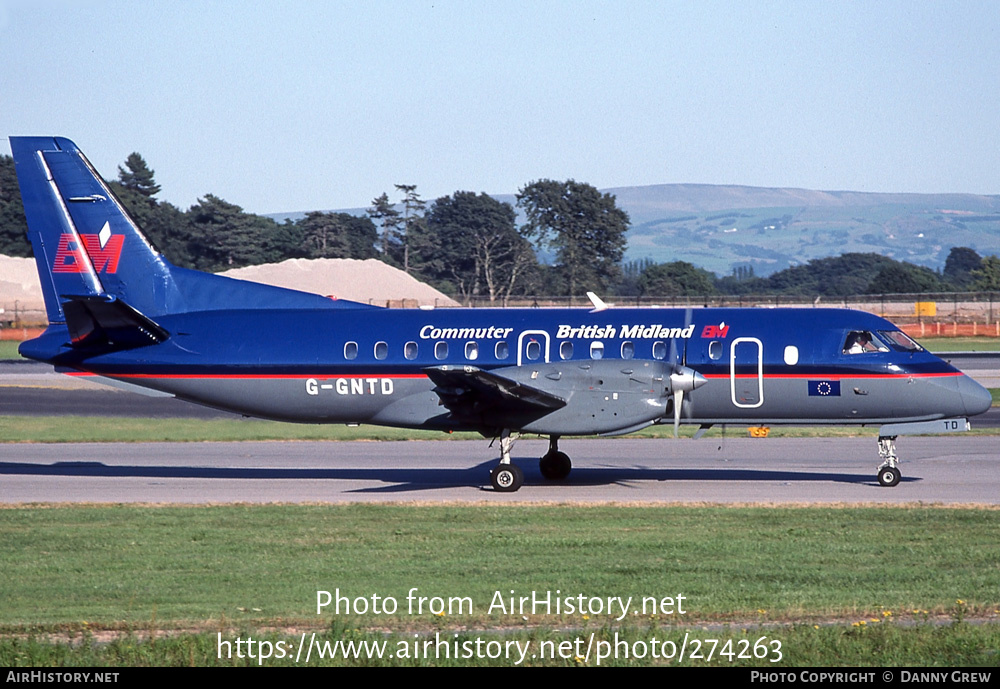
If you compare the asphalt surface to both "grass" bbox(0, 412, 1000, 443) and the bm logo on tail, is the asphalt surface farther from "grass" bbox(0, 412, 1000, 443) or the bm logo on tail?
the bm logo on tail

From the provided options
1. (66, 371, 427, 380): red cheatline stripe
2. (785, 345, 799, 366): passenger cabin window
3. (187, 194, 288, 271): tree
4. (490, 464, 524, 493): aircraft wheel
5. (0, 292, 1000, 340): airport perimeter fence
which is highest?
(187, 194, 288, 271): tree

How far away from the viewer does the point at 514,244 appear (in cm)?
11919

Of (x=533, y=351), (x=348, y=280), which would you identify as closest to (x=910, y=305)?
(x=348, y=280)

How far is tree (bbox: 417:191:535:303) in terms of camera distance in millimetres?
Result: 112938

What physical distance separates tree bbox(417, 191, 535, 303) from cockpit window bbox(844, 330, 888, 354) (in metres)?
83.6

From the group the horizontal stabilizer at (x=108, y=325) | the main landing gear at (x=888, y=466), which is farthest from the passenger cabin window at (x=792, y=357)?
the horizontal stabilizer at (x=108, y=325)

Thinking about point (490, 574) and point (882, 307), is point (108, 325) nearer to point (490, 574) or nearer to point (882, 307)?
point (490, 574)

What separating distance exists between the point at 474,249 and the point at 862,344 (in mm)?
101410

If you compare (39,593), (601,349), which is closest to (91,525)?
(39,593)

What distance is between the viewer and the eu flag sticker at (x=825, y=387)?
19.5 m

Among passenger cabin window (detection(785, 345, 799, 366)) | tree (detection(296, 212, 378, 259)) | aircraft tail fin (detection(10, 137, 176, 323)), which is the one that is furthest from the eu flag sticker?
tree (detection(296, 212, 378, 259))

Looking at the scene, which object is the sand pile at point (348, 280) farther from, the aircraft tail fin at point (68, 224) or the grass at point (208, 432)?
the aircraft tail fin at point (68, 224)

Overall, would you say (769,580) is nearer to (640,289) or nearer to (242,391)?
(242,391)

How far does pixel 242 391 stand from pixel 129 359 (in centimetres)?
221
